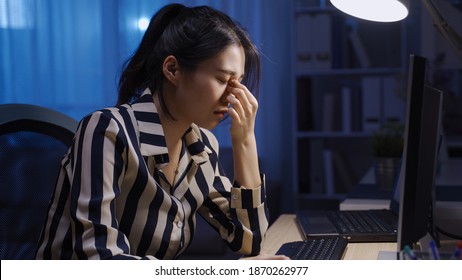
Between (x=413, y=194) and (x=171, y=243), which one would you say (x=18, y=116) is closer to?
(x=171, y=243)

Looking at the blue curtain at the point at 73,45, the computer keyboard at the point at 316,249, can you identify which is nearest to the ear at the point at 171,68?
the computer keyboard at the point at 316,249

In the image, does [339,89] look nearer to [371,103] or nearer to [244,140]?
[371,103]

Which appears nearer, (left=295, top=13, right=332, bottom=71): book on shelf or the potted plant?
the potted plant

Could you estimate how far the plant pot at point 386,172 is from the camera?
1.79 m

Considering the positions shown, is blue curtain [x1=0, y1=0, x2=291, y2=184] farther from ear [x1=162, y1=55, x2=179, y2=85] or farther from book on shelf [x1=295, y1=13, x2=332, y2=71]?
ear [x1=162, y1=55, x2=179, y2=85]

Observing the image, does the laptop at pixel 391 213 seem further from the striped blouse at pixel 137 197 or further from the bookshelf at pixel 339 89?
the bookshelf at pixel 339 89

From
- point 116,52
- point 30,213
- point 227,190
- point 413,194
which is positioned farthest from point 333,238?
point 116,52

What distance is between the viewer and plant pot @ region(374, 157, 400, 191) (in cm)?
179

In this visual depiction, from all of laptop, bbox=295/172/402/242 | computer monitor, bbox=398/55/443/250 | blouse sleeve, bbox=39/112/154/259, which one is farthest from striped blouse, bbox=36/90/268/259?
computer monitor, bbox=398/55/443/250

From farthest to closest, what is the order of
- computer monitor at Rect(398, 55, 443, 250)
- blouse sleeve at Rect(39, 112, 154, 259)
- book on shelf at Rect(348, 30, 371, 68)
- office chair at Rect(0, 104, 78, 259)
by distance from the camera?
book on shelf at Rect(348, 30, 371, 68) < office chair at Rect(0, 104, 78, 259) < blouse sleeve at Rect(39, 112, 154, 259) < computer monitor at Rect(398, 55, 443, 250)

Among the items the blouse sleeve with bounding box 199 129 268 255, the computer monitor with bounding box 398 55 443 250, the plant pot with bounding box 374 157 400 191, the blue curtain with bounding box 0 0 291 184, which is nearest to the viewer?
the computer monitor with bounding box 398 55 443 250

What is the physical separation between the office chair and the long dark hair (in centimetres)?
15

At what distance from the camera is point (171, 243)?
1098mm
